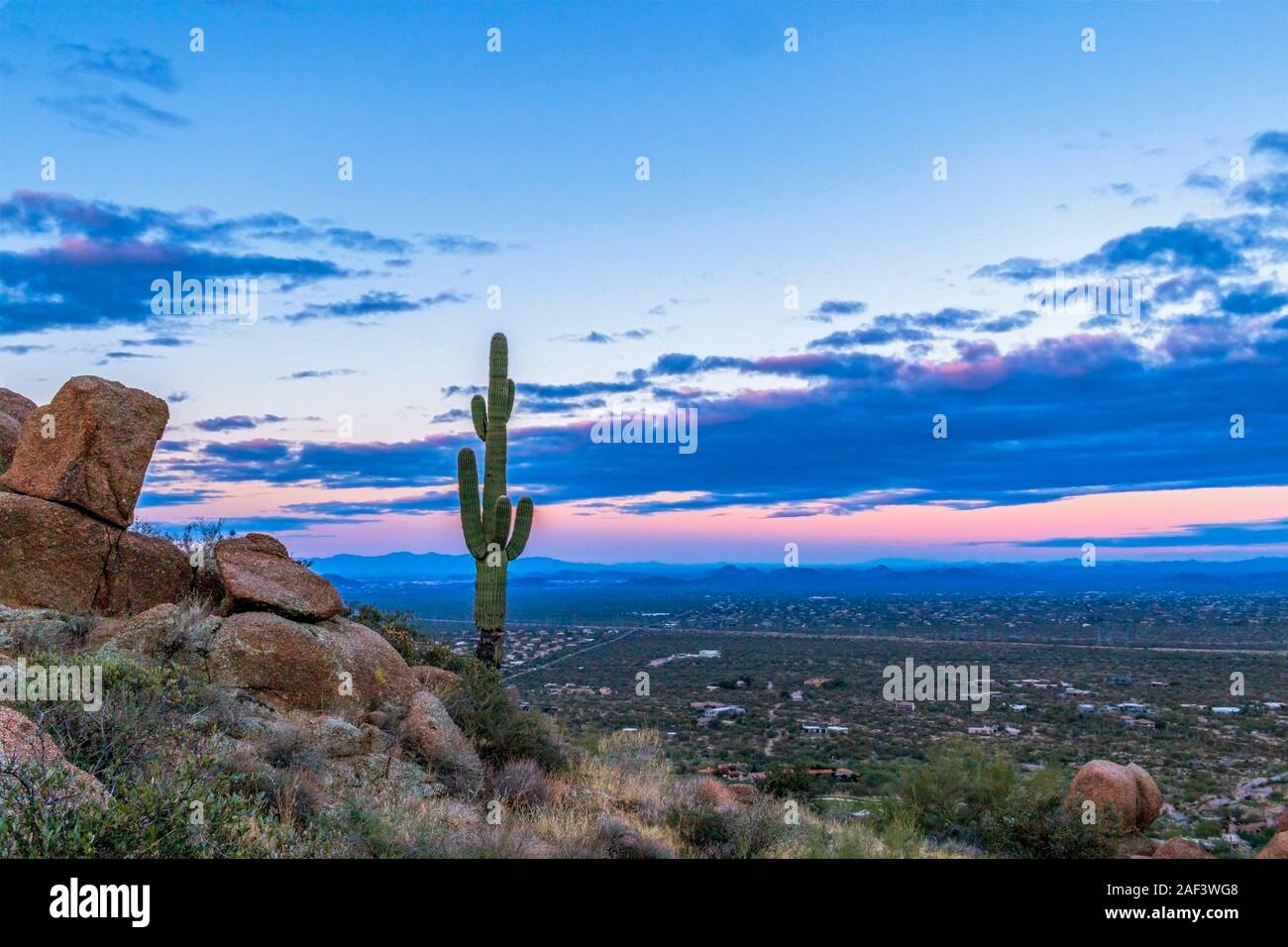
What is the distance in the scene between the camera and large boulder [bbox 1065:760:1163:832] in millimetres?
14875

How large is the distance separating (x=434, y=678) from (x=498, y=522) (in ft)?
10.5

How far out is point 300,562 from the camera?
13523 mm

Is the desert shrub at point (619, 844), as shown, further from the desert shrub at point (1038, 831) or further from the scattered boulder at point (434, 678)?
the desert shrub at point (1038, 831)

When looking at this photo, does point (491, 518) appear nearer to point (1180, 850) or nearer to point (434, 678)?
point (434, 678)

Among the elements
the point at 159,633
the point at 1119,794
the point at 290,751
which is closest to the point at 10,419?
the point at 159,633

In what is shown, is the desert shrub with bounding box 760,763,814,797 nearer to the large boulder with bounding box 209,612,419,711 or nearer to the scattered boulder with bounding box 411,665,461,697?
the scattered boulder with bounding box 411,665,461,697

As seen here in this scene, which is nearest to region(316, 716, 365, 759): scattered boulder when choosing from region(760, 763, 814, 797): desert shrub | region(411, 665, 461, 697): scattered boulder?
region(411, 665, 461, 697): scattered boulder

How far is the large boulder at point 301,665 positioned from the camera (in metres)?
10.6

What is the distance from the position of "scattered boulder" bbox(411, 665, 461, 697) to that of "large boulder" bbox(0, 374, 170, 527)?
469cm

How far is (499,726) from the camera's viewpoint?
11.8m

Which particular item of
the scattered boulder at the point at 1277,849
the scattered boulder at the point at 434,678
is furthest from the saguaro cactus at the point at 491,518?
the scattered boulder at the point at 1277,849

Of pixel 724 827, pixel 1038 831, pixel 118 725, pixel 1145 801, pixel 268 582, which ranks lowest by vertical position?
pixel 1145 801
